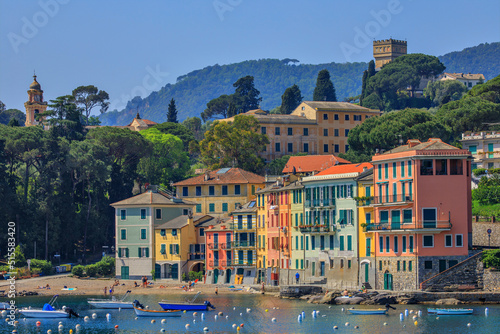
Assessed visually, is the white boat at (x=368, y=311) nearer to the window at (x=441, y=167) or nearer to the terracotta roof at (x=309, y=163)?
the window at (x=441, y=167)

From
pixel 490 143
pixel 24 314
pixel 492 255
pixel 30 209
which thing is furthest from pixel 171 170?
pixel 492 255

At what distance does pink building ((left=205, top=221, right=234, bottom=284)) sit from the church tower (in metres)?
91.0

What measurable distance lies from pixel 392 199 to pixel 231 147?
2157 inches

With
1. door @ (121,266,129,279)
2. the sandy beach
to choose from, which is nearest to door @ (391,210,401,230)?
the sandy beach

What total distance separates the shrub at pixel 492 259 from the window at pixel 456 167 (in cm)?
703

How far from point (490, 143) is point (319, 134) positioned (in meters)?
46.8

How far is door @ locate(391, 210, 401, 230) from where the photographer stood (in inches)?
3017

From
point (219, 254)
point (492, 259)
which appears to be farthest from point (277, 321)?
point (219, 254)

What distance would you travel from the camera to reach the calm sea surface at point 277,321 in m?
64.2

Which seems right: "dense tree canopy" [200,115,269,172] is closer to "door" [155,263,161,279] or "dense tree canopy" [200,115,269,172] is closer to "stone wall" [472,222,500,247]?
"door" [155,263,161,279]

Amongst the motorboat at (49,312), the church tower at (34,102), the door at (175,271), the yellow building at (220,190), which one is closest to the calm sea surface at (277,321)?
the motorboat at (49,312)

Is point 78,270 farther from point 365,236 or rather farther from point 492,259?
point 492,259

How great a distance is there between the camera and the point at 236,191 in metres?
116

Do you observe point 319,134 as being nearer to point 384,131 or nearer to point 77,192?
point 384,131
